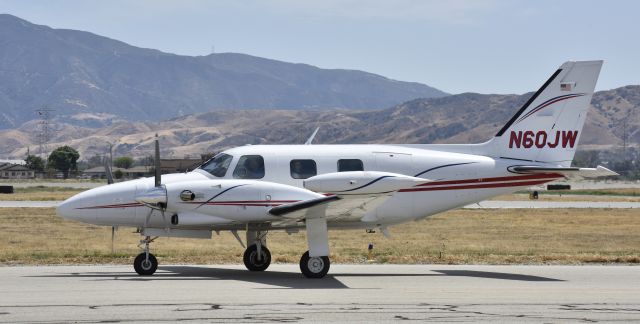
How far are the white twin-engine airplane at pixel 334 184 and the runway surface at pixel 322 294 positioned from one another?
1.21m

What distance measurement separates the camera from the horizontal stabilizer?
2228 cm

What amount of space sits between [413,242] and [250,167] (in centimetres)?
1419

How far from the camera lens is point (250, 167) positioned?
21922 millimetres

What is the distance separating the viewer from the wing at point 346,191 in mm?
19266

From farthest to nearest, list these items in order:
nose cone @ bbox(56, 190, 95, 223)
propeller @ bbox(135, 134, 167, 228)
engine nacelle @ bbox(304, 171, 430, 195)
A: nose cone @ bbox(56, 190, 95, 223)
propeller @ bbox(135, 134, 167, 228)
engine nacelle @ bbox(304, 171, 430, 195)

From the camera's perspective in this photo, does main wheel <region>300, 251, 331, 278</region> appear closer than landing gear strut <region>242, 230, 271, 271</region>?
Yes

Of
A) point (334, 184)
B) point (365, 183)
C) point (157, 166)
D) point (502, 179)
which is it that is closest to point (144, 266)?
point (157, 166)

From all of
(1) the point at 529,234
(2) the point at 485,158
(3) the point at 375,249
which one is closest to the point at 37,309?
(2) the point at 485,158

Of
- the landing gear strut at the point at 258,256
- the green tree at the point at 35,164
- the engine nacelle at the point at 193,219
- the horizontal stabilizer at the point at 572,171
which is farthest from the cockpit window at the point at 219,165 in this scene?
the green tree at the point at 35,164

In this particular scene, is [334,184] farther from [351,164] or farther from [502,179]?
[502,179]

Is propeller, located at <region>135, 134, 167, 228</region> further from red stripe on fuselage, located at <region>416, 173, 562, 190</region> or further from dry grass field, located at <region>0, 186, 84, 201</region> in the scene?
dry grass field, located at <region>0, 186, 84, 201</region>

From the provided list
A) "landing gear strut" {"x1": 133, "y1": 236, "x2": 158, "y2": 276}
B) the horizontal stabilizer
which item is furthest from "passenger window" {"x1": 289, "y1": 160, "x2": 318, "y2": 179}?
the horizontal stabilizer

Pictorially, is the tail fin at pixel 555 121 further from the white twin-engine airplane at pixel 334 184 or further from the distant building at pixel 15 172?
the distant building at pixel 15 172

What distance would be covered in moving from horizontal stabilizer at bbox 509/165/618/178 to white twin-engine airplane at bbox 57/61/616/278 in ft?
0.10
